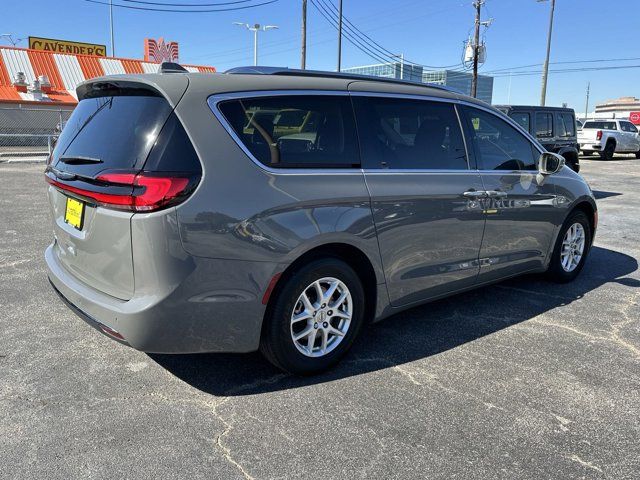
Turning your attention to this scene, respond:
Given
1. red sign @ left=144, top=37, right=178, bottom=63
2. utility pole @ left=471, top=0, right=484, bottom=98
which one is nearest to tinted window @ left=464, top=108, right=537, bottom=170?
utility pole @ left=471, top=0, right=484, bottom=98

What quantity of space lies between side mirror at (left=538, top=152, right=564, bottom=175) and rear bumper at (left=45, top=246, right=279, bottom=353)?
2961mm

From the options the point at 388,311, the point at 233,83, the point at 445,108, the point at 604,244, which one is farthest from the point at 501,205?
the point at 604,244

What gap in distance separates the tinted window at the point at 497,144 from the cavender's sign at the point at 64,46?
4180 centimetres

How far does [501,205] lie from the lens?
424cm

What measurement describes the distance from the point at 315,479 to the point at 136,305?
3.93 ft

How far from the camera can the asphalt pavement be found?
8.08 feet

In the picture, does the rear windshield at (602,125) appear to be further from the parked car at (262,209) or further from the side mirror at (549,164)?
the parked car at (262,209)

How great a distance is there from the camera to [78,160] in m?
3.02

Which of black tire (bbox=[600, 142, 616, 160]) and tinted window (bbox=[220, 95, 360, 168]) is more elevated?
black tire (bbox=[600, 142, 616, 160])

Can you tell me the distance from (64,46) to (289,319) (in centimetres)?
4422

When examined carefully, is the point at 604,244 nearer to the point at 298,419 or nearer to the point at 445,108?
the point at 445,108

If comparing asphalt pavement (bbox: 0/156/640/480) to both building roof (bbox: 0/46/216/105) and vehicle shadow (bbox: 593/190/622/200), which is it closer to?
vehicle shadow (bbox: 593/190/622/200)

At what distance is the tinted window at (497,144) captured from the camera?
4.20 meters

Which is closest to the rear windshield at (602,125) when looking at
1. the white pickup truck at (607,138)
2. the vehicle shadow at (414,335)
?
the white pickup truck at (607,138)
